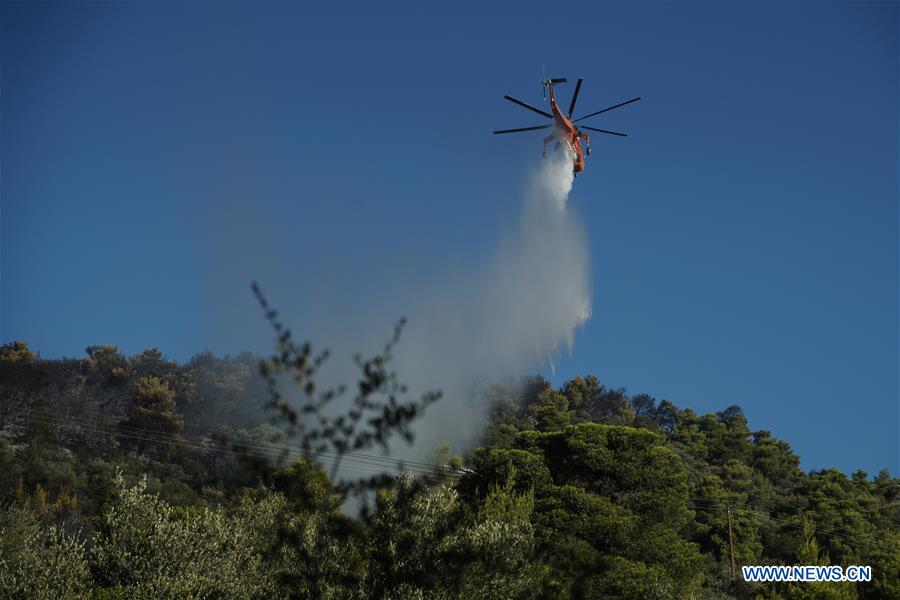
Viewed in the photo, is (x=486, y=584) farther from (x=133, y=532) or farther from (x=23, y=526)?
(x=23, y=526)

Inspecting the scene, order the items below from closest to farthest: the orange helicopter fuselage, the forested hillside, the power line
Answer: the forested hillside, the orange helicopter fuselage, the power line

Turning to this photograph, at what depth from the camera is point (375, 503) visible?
16.0 metres

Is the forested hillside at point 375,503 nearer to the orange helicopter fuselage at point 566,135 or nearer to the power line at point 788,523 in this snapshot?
the power line at point 788,523

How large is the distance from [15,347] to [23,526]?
277 feet

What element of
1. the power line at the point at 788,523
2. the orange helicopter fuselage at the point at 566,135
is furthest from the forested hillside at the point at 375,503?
the orange helicopter fuselage at the point at 566,135

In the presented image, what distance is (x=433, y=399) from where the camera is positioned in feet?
47.0

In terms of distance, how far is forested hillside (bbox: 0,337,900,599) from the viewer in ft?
60.7

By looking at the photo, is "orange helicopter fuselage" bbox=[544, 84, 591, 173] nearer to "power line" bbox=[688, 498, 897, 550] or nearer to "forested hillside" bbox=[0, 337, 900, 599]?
"forested hillside" bbox=[0, 337, 900, 599]

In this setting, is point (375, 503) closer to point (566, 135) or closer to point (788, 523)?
point (566, 135)

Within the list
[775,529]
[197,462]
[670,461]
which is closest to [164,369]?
[197,462]

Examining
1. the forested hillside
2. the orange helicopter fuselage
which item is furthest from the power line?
the orange helicopter fuselage

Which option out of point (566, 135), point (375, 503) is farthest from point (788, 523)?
point (375, 503)

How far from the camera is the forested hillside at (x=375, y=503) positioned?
18500 millimetres

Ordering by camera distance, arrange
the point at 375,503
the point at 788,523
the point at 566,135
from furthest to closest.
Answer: the point at 788,523 → the point at 566,135 → the point at 375,503
